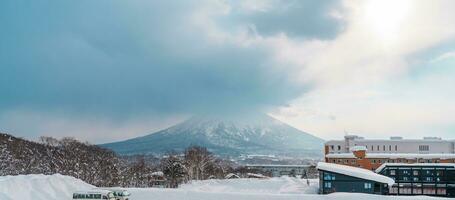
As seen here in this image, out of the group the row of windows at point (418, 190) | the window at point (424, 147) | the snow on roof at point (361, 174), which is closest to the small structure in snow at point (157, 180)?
the snow on roof at point (361, 174)

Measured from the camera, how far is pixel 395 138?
75.8 meters

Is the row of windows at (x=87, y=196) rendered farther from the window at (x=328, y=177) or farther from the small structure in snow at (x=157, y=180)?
the small structure in snow at (x=157, y=180)

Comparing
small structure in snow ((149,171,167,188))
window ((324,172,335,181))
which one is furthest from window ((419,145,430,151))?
window ((324,172,335,181))

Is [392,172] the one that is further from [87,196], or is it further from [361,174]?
[87,196]

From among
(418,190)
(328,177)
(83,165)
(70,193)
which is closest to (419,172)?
(418,190)

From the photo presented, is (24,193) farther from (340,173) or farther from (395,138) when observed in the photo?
(395,138)

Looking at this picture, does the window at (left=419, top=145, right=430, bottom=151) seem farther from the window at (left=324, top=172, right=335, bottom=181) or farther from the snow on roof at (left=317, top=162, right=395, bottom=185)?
the window at (left=324, top=172, right=335, bottom=181)

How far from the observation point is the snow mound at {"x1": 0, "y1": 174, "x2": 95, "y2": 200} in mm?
24248

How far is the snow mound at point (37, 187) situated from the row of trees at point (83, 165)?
17.9 m

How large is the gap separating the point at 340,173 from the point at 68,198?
19294mm

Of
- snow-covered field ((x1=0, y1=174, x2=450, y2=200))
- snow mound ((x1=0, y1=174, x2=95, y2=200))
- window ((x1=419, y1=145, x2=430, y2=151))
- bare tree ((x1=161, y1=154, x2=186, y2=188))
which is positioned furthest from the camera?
window ((x1=419, y1=145, x2=430, y2=151))

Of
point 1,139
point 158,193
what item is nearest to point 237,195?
point 158,193

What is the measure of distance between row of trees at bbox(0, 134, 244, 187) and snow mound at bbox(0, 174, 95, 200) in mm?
17854

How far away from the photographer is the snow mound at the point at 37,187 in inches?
955
